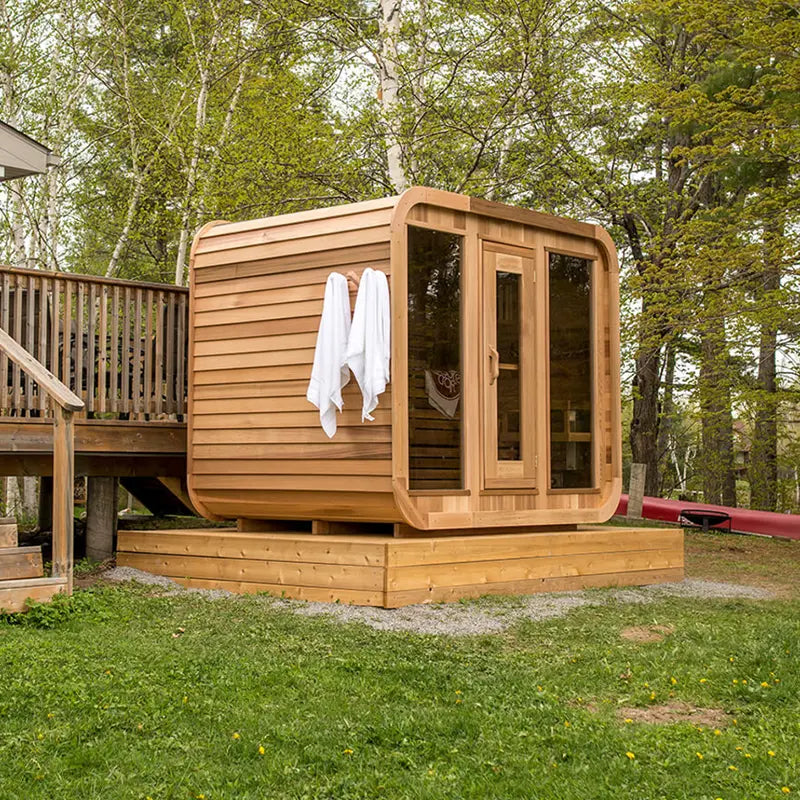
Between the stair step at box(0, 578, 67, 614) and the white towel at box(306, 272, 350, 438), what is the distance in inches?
80.2

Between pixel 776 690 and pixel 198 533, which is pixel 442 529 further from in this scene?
pixel 776 690

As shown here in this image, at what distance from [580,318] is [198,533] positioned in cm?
349

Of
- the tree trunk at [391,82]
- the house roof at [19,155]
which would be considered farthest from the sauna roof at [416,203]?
the tree trunk at [391,82]

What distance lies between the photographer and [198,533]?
7.63 m

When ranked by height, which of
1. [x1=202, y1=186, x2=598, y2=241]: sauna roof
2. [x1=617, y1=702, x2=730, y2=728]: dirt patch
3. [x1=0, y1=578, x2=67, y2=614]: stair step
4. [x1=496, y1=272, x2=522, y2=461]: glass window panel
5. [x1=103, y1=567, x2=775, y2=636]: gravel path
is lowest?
[x1=617, y1=702, x2=730, y2=728]: dirt patch

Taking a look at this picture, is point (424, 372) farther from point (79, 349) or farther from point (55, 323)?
point (55, 323)

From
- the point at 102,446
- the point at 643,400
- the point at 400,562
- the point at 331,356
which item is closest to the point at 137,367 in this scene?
the point at 102,446

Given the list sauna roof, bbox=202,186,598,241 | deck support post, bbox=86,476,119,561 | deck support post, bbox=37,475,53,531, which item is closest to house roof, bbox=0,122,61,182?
sauna roof, bbox=202,186,598,241

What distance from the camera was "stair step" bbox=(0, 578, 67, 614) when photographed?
19.1 feet

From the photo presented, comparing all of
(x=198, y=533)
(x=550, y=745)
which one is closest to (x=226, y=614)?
(x=198, y=533)

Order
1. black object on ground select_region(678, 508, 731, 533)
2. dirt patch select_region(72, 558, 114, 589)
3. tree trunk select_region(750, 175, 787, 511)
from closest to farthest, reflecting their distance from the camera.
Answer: dirt patch select_region(72, 558, 114, 589), black object on ground select_region(678, 508, 731, 533), tree trunk select_region(750, 175, 787, 511)

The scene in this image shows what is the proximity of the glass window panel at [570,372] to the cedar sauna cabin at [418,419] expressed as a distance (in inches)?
0.6

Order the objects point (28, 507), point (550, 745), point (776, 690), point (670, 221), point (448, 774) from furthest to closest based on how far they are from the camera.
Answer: point (28, 507), point (670, 221), point (776, 690), point (550, 745), point (448, 774)

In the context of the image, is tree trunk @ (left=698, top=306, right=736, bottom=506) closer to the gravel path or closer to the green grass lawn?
the gravel path
